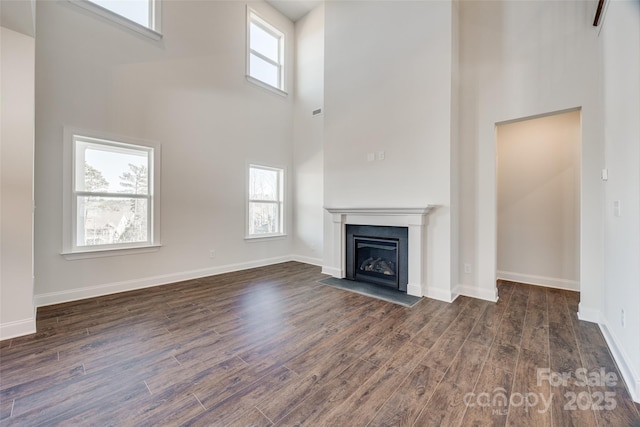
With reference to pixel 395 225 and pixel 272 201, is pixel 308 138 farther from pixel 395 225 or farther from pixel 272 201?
pixel 395 225

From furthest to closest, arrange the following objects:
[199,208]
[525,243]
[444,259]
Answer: [199,208] < [525,243] < [444,259]

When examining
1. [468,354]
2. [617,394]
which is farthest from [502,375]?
[617,394]

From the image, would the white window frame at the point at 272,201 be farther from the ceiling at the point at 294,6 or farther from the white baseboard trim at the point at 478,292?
the white baseboard trim at the point at 478,292

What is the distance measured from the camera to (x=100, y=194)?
3.41 metres

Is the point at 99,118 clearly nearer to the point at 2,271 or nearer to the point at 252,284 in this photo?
the point at 2,271

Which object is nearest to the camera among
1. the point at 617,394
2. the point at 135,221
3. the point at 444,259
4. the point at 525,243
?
the point at 617,394

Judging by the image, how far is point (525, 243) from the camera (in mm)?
3963

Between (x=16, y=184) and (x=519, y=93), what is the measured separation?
5.13m

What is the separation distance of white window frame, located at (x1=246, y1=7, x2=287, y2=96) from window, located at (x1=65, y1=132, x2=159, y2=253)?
2424 mm

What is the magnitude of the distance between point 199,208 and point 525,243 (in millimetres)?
5010

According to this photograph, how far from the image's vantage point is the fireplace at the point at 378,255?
360 centimetres

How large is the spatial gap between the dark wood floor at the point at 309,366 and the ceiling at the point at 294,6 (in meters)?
5.70

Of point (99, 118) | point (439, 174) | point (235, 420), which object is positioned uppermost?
point (99, 118)

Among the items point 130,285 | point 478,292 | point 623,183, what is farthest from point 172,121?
point 623,183
